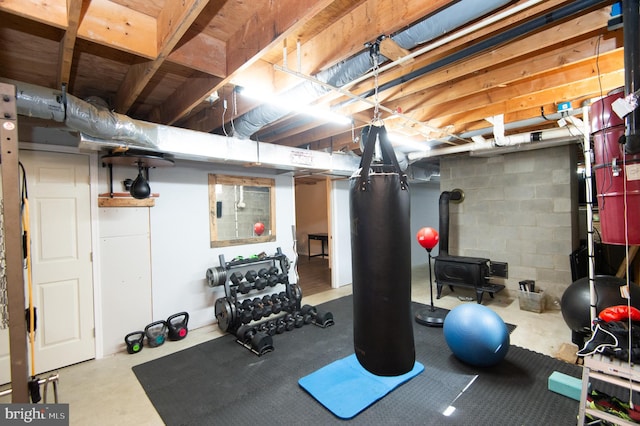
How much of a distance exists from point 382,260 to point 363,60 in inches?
50.9

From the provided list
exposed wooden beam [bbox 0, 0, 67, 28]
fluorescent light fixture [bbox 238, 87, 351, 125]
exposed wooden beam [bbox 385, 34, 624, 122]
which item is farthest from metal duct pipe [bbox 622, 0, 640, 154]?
exposed wooden beam [bbox 0, 0, 67, 28]

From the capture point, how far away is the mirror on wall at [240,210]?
4.14 m

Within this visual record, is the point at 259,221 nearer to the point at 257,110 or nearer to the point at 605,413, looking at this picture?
the point at 257,110

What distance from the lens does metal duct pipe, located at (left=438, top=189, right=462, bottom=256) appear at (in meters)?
5.32

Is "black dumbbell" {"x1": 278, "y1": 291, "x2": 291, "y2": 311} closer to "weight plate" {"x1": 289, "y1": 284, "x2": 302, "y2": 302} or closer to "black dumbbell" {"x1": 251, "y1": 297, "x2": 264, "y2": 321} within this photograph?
"weight plate" {"x1": 289, "y1": 284, "x2": 302, "y2": 302}

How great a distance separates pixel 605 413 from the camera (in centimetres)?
176

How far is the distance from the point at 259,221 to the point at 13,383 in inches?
139

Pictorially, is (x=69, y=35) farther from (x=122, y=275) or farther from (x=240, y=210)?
(x=240, y=210)

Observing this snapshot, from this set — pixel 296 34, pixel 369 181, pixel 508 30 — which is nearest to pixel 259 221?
pixel 296 34

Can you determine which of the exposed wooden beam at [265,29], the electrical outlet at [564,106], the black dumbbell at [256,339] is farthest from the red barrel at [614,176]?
the black dumbbell at [256,339]

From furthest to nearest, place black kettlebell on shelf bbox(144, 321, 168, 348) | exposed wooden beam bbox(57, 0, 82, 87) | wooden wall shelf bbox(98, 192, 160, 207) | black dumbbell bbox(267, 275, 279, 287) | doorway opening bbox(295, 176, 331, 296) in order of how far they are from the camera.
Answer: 1. doorway opening bbox(295, 176, 331, 296)
2. black dumbbell bbox(267, 275, 279, 287)
3. black kettlebell on shelf bbox(144, 321, 168, 348)
4. wooden wall shelf bbox(98, 192, 160, 207)
5. exposed wooden beam bbox(57, 0, 82, 87)

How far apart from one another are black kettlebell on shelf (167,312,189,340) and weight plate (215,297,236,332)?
384 millimetres

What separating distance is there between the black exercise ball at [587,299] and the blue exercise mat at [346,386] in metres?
1.53

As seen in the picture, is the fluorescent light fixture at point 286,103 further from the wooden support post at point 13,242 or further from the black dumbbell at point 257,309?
the black dumbbell at point 257,309
